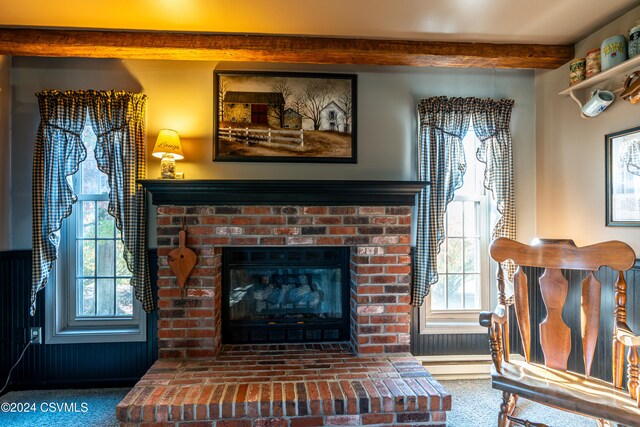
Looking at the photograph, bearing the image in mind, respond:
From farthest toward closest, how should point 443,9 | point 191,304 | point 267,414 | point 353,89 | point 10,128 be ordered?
point 353,89, point 10,128, point 191,304, point 443,9, point 267,414

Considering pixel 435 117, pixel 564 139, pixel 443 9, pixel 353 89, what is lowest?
pixel 564 139

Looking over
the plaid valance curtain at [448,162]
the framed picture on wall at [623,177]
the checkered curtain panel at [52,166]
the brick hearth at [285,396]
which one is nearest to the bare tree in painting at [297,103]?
the plaid valance curtain at [448,162]

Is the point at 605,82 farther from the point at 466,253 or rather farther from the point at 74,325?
the point at 74,325

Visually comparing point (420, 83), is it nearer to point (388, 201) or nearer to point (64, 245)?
point (388, 201)

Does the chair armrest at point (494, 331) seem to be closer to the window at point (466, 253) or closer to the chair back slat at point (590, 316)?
the chair back slat at point (590, 316)

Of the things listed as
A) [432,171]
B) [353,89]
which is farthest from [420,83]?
[432,171]

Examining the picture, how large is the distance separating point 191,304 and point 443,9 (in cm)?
236

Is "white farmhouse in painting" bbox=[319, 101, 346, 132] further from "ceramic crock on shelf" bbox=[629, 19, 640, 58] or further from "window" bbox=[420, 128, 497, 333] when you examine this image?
"ceramic crock on shelf" bbox=[629, 19, 640, 58]

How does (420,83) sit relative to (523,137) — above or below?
above

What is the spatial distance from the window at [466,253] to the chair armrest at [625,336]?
1057 mm

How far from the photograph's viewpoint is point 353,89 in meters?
2.49

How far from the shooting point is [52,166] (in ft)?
7.45

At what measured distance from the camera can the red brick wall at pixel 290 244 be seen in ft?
7.17

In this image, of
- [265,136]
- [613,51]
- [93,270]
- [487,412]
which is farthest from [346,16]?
[487,412]
